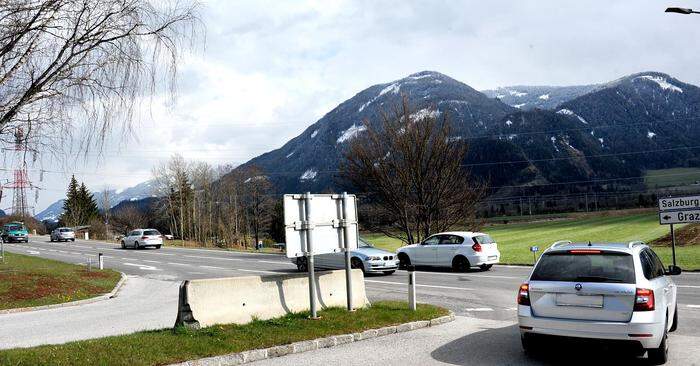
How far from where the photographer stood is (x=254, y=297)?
1020 centimetres

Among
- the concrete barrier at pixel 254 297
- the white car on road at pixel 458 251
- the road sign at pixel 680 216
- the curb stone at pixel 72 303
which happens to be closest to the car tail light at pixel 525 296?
the concrete barrier at pixel 254 297

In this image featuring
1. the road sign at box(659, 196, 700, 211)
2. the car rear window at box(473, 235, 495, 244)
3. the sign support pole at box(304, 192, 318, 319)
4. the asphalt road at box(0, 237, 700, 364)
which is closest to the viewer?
the asphalt road at box(0, 237, 700, 364)

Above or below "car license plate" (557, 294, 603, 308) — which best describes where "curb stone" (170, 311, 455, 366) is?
below

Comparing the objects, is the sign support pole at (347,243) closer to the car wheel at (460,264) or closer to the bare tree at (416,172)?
the car wheel at (460,264)

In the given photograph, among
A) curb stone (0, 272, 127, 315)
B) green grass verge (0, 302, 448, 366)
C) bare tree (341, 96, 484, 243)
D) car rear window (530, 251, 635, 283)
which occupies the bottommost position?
curb stone (0, 272, 127, 315)

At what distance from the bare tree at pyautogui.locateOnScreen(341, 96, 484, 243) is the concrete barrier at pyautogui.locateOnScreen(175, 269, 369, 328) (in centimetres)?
2079

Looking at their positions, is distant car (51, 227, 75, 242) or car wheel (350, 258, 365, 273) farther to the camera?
distant car (51, 227, 75, 242)

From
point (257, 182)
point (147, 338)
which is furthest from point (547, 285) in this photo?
point (257, 182)

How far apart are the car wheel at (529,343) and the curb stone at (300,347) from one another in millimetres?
2559

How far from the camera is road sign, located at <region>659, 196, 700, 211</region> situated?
20.6 meters

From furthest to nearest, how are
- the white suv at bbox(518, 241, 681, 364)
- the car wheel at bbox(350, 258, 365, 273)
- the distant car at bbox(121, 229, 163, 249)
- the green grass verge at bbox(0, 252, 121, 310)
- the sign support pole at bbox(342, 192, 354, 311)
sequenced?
the distant car at bbox(121, 229, 163, 249) < the car wheel at bbox(350, 258, 365, 273) < the green grass verge at bbox(0, 252, 121, 310) < the sign support pole at bbox(342, 192, 354, 311) < the white suv at bbox(518, 241, 681, 364)

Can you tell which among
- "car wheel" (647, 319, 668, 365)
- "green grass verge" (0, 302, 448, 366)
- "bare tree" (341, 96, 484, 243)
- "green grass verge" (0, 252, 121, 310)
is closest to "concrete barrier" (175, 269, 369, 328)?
"green grass verge" (0, 302, 448, 366)

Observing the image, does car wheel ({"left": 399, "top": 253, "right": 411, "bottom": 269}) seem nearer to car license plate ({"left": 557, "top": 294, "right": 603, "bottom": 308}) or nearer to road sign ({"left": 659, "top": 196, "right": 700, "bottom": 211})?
road sign ({"left": 659, "top": 196, "right": 700, "bottom": 211})

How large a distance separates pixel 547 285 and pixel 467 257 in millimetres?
15210
